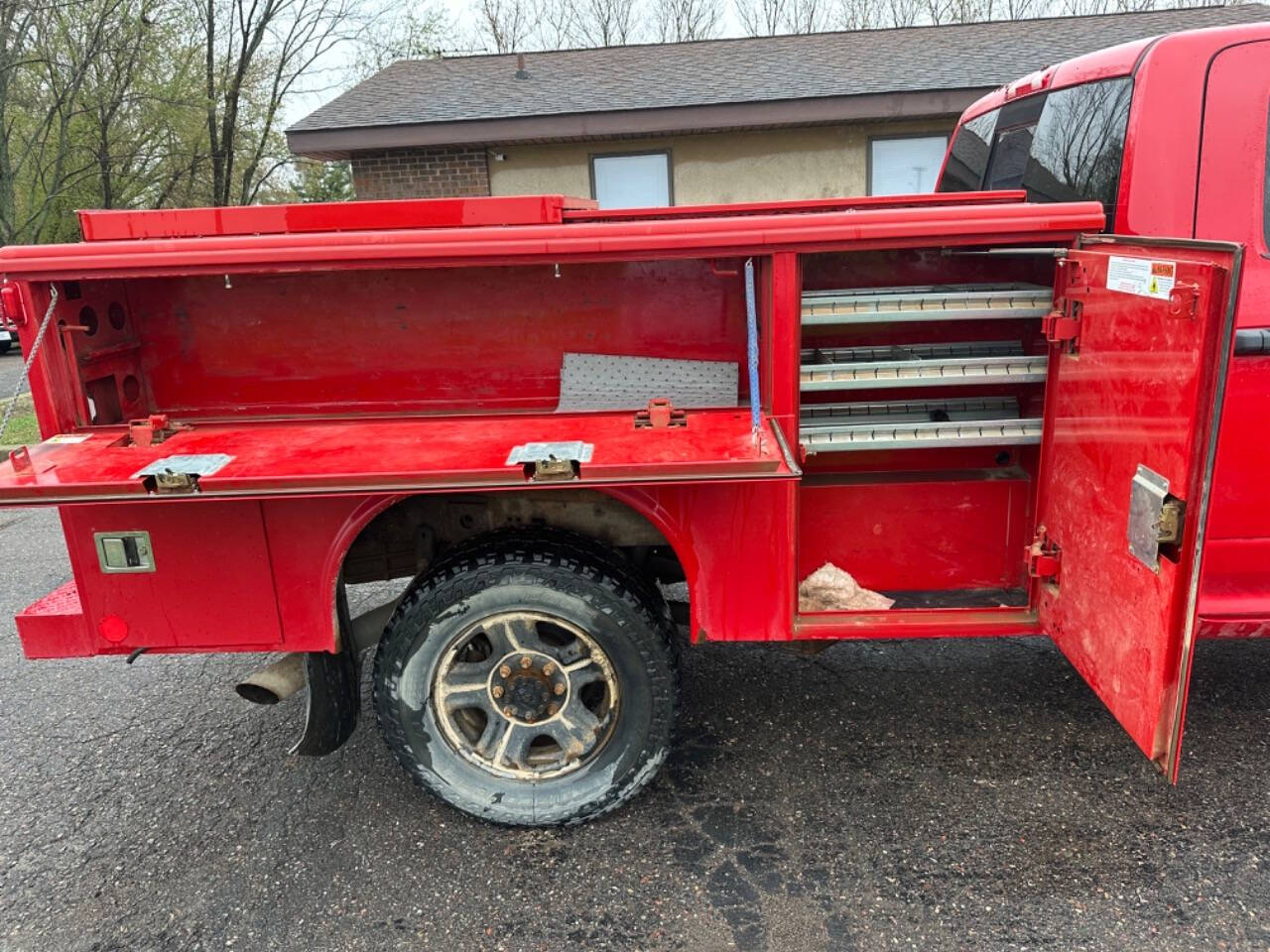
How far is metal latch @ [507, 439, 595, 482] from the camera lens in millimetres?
2354

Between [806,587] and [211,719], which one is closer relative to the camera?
[806,587]

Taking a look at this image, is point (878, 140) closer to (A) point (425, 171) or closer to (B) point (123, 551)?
(A) point (425, 171)

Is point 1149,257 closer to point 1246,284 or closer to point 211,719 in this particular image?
point 1246,284

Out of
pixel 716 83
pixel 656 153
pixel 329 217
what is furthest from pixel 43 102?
pixel 329 217

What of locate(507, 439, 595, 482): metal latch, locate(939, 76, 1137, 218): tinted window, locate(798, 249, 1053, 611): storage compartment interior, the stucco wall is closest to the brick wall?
the stucco wall

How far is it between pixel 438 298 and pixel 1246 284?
93.3 inches

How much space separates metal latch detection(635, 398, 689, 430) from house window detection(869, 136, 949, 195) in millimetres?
9322

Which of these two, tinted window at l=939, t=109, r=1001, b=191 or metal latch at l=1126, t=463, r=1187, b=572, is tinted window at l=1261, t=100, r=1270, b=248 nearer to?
metal latch at l=1126, t=463, r=1187, b=572

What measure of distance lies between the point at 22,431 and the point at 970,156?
29.4 ft

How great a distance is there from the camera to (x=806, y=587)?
3068 mm

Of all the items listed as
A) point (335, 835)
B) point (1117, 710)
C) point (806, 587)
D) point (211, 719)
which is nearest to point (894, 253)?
point (806, 587)

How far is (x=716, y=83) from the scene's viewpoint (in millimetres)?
11320

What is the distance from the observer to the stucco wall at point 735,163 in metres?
11.1

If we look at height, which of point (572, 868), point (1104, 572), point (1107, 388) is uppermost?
point (1107, 388)
